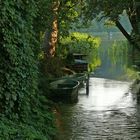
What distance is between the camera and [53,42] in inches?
968

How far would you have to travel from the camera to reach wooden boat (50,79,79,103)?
19317 millimetres

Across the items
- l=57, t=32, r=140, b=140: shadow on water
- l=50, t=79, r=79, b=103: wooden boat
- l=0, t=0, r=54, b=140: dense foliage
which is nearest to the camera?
l=0, t=0, r=54, b=140: dense foliage

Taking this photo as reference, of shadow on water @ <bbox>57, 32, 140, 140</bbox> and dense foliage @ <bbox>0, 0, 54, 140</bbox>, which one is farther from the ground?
dense foliage @ <bbox>0, 0, 54, 140</bbox>

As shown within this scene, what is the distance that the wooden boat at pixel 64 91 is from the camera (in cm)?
1932

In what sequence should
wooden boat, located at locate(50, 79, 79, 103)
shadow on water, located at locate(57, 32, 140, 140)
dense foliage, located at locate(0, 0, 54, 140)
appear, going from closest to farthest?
1. dense foliage, located at locate(0, 0, 54, 140)
2. shadow on water, located at locate(57, 32, 140, 140)
3. wooden boat, located at locate(50, 79, 79, 103)

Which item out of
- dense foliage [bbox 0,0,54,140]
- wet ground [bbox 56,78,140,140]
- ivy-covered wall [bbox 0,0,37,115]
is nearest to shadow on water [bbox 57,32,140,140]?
wet ground [bbox 56,78,140,140]

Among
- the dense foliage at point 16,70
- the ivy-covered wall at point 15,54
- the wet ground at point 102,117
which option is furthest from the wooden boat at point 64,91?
the ivy-covered wall at point 15,54

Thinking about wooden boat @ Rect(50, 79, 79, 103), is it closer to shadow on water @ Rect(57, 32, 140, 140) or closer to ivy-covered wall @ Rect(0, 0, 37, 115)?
shadow on water @ Rect(57, 32, 140, 140)

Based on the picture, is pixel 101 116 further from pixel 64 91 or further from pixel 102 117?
pixel 64 91

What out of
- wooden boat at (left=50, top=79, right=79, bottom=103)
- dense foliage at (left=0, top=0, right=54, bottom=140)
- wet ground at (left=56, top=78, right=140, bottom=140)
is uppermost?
dense foliage at (left=0, top=0, right=54, bottom=140)

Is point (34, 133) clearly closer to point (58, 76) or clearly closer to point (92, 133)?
point (92, 133)

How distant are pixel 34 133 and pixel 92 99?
12.0 metres

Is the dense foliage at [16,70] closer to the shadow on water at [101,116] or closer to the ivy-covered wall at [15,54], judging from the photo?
the ivy-covered wall at [15,54]

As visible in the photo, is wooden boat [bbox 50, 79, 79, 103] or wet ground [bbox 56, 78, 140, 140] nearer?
wet ground [bbox 56, 78, 140, 140]
